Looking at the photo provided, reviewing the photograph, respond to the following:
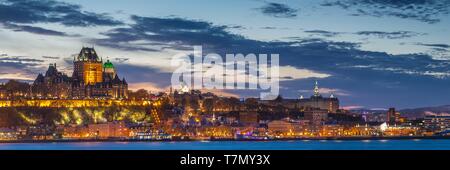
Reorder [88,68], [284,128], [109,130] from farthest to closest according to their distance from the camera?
[88,68], [284,128], [109,130]

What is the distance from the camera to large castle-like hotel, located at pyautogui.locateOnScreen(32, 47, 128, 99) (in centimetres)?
6394

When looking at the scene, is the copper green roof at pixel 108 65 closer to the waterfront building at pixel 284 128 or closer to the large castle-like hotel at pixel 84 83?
the large castle-like hotel at pixel 84 83

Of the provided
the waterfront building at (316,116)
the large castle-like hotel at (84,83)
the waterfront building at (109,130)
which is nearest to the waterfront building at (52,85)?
the large castle-like hotel at (84,83)

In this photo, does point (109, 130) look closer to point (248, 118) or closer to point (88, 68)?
point (248, 118)

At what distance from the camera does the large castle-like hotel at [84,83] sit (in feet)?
210

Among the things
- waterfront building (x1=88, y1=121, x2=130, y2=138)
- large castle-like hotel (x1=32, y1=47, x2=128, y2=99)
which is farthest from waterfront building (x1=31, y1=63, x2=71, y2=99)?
waterfront building (x1=88, y1=121, x2=130, y2=138)

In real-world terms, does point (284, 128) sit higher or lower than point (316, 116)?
lower

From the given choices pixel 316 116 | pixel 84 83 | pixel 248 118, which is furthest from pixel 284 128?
pixel 84 83

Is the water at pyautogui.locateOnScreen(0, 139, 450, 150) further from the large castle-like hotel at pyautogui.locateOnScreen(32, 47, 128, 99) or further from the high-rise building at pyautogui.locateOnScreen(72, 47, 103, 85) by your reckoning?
the high-rise building at pyautogui.locateOnScreen(72, 47, 103, 85)

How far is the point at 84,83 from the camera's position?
6731 centimetres

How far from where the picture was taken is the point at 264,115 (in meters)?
63.9

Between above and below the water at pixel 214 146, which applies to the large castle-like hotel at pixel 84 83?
above
